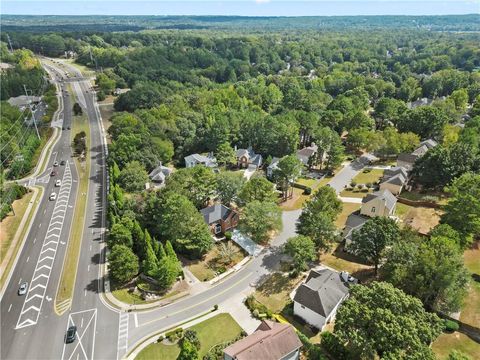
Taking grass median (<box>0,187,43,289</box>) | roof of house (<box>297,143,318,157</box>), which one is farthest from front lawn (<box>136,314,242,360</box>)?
roof of house (<box>297,143,318,157</box>)

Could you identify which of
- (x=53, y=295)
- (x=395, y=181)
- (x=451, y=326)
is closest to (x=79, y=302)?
(x=53, y=295)

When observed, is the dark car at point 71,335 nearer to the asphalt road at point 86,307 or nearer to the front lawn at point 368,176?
the asphalt road at point 86,307

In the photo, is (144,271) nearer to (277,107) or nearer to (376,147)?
(376,147)

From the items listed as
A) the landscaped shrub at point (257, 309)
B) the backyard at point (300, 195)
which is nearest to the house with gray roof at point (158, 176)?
the backyard at point (300, 195)

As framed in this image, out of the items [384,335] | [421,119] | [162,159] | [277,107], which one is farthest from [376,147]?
[384,335]

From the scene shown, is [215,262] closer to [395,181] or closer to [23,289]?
[23,289]
